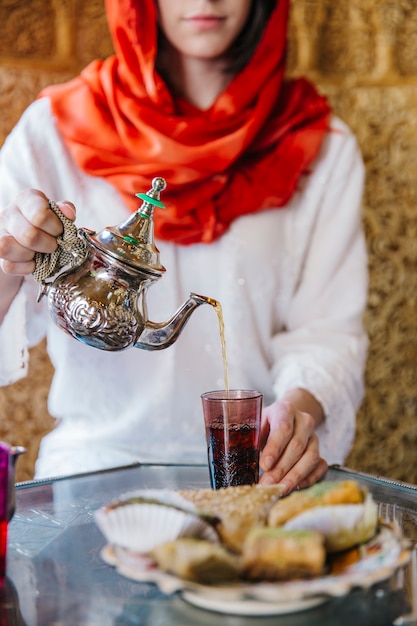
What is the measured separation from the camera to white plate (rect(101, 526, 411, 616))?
43 centimetres

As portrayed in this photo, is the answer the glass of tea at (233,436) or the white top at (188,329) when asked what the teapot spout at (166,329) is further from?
the white top at (188,329)

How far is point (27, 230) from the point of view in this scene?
2.38 ft

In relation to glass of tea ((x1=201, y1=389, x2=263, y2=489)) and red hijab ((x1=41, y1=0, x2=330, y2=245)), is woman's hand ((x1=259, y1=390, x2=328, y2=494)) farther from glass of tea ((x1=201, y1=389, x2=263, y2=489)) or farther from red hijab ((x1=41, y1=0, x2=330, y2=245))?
red hijab ((x1=41, y1=0, x2=330, y2=245))

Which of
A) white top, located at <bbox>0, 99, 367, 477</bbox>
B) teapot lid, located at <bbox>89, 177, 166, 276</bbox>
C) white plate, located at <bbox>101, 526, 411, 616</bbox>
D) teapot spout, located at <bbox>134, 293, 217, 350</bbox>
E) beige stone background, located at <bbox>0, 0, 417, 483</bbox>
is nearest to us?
white plate, located at <bbox>101, 526, 411, 616</bbox>

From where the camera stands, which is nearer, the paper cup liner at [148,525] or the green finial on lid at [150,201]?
the paper cup liner at [148,525]

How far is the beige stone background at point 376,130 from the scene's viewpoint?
156 cm

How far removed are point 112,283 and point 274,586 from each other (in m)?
0.38

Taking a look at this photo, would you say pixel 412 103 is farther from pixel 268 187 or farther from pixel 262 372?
pixel 262 372

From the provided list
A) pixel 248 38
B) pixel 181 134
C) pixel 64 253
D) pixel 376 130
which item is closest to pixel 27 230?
pixel 64 253

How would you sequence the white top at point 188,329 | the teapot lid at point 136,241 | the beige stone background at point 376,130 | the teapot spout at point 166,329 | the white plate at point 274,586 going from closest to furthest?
1. the white plate at point 274,586
2. the teapot lid at point 136,241
3. the teapot spout at point 166,329
4. the white top at point 188,329
5. the beige stone background at point 376,130

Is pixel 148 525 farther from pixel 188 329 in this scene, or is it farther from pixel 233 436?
pixel 188 329

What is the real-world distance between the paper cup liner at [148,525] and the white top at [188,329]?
0.60 metres

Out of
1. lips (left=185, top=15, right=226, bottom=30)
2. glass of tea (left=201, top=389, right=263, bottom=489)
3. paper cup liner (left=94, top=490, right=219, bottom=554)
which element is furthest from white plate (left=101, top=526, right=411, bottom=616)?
lips (left=185, top=15, right=226, bottom=30)

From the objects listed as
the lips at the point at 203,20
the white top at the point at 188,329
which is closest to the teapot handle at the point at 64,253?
the white top at the point at 188,329
